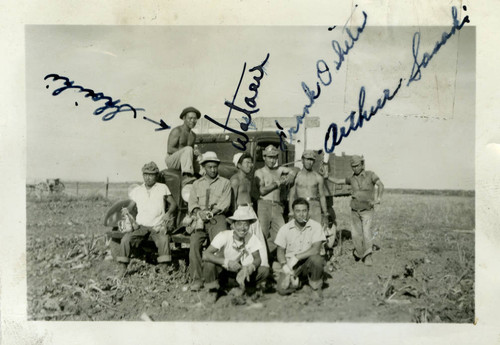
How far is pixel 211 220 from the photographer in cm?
417

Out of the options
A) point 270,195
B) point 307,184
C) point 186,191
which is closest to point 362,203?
point 307,184

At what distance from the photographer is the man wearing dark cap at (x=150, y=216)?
421 centimetres

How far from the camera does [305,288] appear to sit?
412 centimetres

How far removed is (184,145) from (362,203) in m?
1.72

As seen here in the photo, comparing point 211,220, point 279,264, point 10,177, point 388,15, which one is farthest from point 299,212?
point 10,177

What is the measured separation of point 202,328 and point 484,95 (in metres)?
3.28

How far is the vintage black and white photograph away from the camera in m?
4.15

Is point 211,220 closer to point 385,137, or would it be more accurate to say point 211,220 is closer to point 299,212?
point 299,212

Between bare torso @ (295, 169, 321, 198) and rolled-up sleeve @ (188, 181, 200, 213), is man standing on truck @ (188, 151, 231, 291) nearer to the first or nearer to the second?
rolled-up sleeve @ (188, 181, 200, 213)

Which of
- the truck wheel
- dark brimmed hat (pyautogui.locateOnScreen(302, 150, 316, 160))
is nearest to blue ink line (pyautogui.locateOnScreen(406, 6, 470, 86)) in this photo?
dark brimmed hat (pyautogui.locateOnScreen(302, 150, 316, 160))

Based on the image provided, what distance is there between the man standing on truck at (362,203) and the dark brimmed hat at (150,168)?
1596 millimetres
